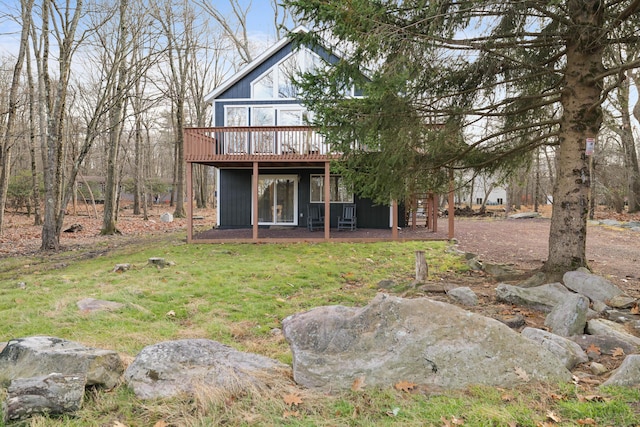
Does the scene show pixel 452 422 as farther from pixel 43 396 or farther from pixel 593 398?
pixel 43 396

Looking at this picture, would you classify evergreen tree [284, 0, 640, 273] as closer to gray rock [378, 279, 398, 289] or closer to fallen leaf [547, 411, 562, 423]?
gray rock [378, 279, 398, 289]

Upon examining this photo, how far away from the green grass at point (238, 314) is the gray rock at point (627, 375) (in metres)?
0.12

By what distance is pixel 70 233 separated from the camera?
16891 millimetres

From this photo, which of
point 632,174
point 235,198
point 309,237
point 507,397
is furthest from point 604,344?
point 632,174

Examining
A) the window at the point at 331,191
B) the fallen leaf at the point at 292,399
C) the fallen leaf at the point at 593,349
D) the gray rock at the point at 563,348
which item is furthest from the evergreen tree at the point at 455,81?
the window at the point at 331,191

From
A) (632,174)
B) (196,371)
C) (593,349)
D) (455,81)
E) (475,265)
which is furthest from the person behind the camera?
(632,174)

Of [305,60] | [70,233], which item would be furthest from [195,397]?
[70,233]

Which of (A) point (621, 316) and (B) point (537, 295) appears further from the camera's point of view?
(B) point (537, 295)

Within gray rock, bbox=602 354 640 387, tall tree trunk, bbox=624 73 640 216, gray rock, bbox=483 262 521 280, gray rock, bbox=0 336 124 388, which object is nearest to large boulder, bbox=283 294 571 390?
gray rock, bbox=602 354 640 387

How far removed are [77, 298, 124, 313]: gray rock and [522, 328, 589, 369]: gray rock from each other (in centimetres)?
522

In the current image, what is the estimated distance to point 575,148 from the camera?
6.30m

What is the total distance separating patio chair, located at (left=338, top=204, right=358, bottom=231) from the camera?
48.2ft

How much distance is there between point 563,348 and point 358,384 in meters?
1.94

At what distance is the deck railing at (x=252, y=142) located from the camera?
496 inches
